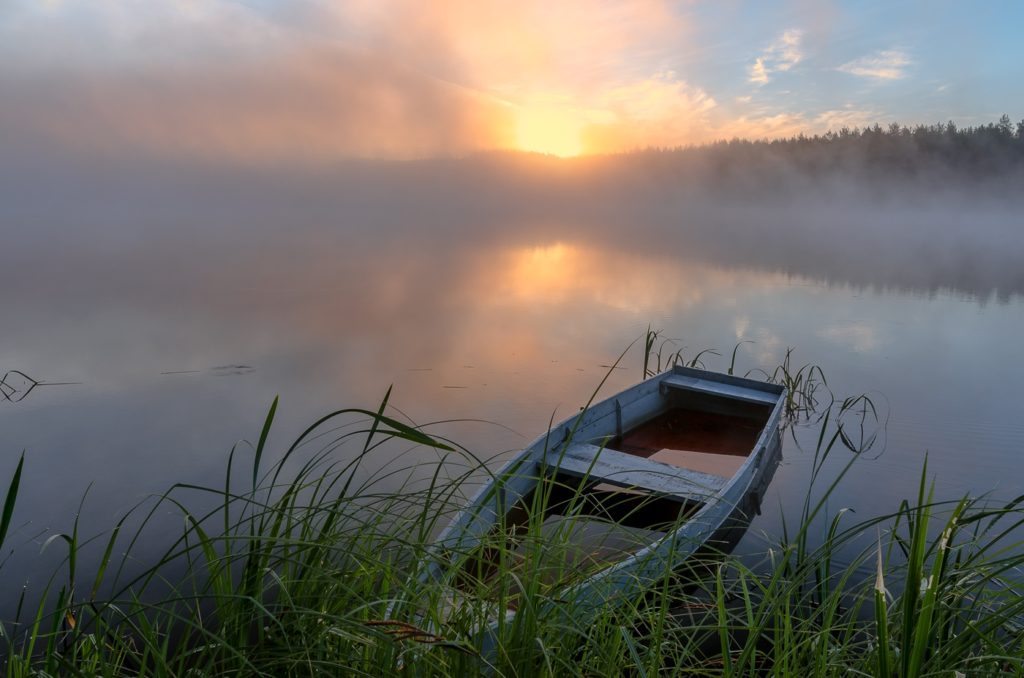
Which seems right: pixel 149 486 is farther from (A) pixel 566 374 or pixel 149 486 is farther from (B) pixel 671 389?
(A) pixel 566 374

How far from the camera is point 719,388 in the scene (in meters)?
8.06

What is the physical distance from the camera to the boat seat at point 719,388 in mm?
7754

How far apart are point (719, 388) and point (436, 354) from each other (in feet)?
24.5

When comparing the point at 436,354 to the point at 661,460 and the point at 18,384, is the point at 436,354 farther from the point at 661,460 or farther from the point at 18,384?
the point at 661,460

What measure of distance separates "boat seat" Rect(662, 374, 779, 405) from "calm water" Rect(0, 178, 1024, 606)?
3.22ft

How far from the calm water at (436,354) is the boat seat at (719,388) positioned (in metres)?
0.98

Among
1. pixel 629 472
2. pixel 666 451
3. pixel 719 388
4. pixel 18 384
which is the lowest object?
pixel 18 384

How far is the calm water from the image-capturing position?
8.21 metres

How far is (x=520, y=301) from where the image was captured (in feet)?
76.0

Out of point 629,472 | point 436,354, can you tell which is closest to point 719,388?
point 629,472

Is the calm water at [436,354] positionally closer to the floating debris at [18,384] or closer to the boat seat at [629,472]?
the floating debris at [18,384]

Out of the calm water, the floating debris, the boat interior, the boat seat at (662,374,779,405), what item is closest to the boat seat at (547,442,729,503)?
the boat interior

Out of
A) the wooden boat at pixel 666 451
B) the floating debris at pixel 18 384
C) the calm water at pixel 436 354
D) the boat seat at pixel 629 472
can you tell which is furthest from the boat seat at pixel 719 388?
the floating debris at pixel 18 384

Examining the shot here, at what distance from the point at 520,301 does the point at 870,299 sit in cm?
1309
